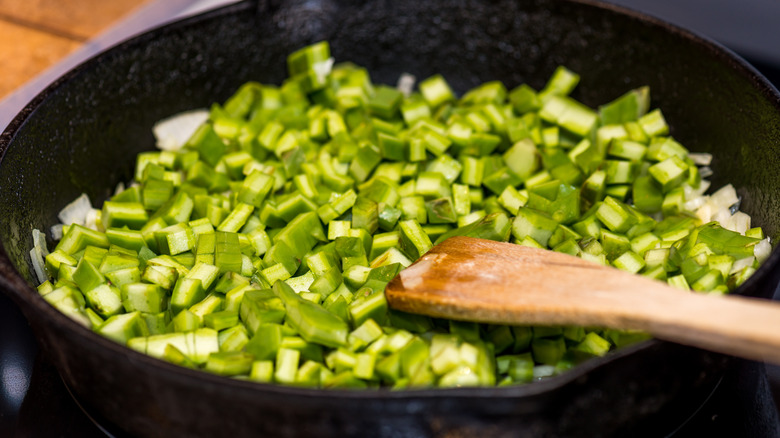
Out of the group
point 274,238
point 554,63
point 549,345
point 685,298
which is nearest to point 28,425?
point 274,238

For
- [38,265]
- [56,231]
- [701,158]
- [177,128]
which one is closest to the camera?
[38,265]

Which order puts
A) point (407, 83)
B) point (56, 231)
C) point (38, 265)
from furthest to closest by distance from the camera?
point (407, 83) < point (56, 231) < point (38, 265)

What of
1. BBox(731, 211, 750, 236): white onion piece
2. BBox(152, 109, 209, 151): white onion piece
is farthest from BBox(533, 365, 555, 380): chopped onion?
BBox(152, 109, 209, 151): white onion piece

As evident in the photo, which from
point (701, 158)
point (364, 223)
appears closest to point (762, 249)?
point (701, 158)

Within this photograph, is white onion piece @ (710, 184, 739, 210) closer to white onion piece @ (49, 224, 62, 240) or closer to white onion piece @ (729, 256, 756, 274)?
white onion piece @ (729, 256, 756, 274)

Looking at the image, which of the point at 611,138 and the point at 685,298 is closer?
the point at 685,298

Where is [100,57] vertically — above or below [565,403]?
above

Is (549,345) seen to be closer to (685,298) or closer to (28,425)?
(685,298)

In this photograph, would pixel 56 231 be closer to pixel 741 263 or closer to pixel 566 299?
pixel 566 299
